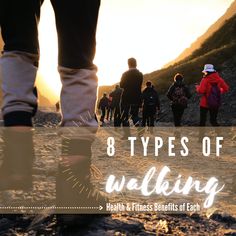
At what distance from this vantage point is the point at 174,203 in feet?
10.4

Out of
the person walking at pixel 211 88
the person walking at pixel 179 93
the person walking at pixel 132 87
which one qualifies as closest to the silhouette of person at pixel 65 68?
the person walking at pixel 211 88

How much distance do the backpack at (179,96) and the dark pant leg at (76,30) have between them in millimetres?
11288

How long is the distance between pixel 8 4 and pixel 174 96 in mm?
11568

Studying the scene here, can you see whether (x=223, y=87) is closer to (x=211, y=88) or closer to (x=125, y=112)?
(x=211, y=88)

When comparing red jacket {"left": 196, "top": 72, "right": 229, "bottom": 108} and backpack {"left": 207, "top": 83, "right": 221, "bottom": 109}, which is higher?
red jacket {"left": 196, "top": 72, "right": 229, "bottom": 108}

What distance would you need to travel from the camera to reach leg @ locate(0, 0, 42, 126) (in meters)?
1.97

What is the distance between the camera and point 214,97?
39.8ft

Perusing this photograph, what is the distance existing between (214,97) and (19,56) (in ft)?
34.7

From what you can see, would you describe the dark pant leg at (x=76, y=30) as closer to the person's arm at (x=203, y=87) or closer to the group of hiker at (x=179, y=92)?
the group of hiker at (x=179, y=92)

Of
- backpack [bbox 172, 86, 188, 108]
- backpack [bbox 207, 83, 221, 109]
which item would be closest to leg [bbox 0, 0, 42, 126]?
backpack [bbox 207, 83, 221, 109]

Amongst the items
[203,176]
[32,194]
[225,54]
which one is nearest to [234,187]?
[203,176]

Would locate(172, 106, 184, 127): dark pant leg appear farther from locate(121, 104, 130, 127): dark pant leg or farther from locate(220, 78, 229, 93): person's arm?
locate(220, 78, 229, 93): person's arm

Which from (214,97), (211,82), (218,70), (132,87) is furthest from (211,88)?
(218,70)

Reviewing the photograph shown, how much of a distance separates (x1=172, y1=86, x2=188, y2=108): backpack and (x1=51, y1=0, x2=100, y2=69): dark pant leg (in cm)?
1129
